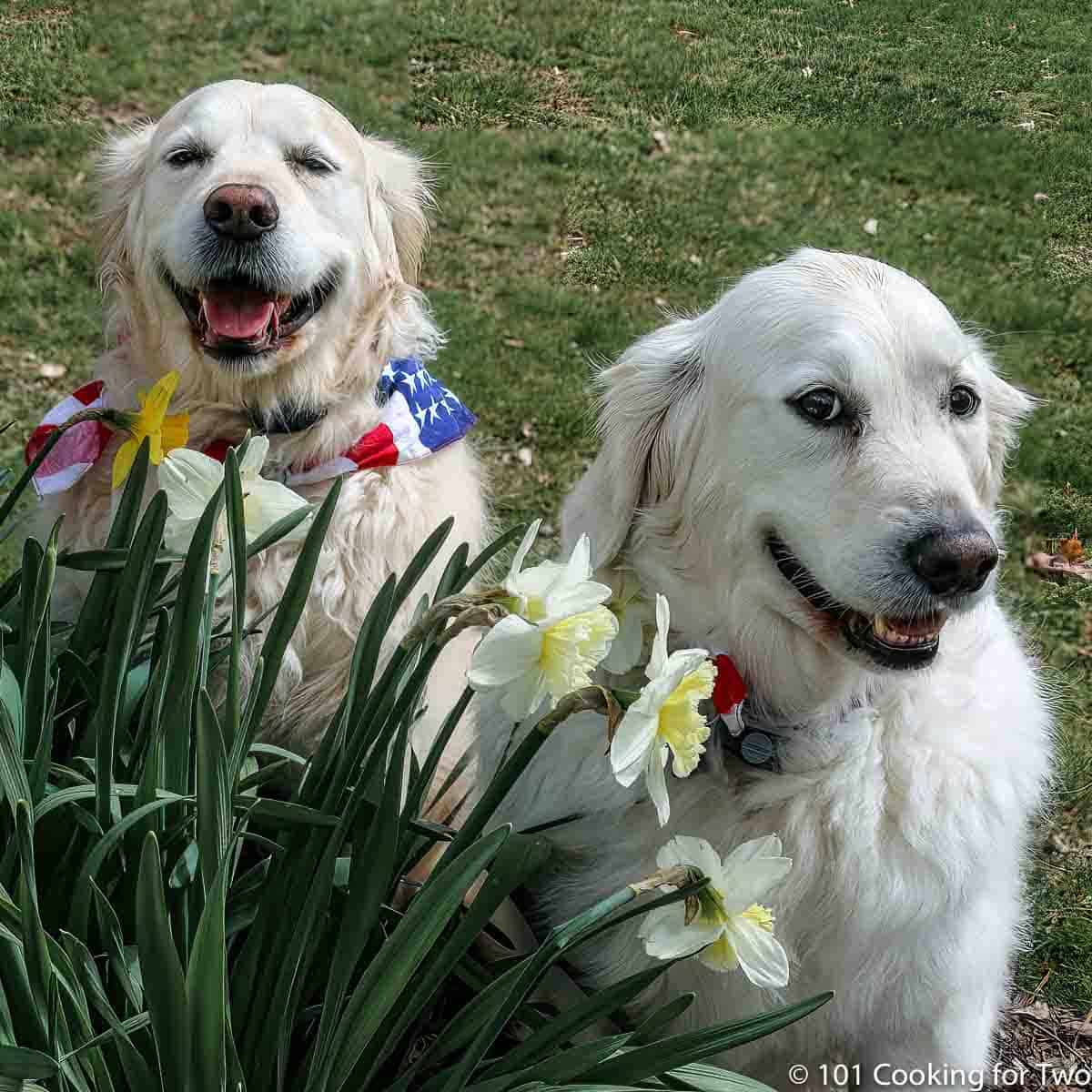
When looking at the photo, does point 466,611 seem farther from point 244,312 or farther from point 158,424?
point 244,312

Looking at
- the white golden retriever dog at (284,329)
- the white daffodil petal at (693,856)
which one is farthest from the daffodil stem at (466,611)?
the white golden retriever dog at (284,329)

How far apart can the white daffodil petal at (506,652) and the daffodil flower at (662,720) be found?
13cm

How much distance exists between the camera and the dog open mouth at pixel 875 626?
7.05 feet

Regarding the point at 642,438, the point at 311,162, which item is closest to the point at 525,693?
the point at 642,438

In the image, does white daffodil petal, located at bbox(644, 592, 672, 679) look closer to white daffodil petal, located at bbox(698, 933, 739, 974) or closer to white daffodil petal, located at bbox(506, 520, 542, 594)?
white daffodil petal, located at bbox(506, 520, 542, 594)

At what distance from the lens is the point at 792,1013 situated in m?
1.76

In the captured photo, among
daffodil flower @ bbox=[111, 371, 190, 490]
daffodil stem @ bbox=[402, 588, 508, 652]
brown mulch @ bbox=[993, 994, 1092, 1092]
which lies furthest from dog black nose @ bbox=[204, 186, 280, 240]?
brown mulch @ bbox=[993, 994, 1092, 1092]

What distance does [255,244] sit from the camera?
2900mm

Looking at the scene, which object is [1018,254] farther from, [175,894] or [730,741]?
[175,894]

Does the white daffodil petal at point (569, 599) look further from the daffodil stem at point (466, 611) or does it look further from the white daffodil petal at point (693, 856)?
the white daffodil petal at point (693, 856)

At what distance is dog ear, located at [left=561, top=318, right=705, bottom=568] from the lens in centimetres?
245

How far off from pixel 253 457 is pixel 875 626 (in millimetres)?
1064

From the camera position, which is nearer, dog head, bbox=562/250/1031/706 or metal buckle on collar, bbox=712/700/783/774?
dog head, bbox=562/250/1031/706

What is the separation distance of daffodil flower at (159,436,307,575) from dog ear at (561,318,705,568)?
74cm
